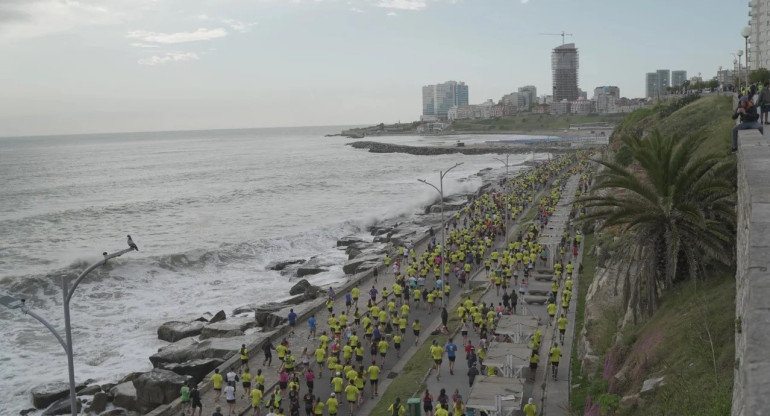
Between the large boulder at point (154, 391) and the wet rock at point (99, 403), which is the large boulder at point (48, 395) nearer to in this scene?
the wet rock at point (99, 403)

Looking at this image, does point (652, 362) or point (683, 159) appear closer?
point (652, 362)

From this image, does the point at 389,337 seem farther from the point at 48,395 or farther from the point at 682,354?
the point at 682,354

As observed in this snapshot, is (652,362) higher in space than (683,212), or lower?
lower

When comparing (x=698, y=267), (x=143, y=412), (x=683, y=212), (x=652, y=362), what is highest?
(x=683, y=212)

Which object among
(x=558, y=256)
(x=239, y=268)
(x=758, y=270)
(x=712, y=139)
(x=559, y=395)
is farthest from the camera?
(x=239, y=268)

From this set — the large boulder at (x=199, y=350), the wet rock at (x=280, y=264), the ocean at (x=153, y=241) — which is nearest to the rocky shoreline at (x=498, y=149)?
the ocean at (x=153, y=241)

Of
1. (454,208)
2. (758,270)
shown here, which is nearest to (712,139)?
(758,270)

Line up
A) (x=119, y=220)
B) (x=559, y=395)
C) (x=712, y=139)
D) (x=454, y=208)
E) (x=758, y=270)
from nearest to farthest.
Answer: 1. (x=758, y=270)
2. (x=559, y=395)
3. (x=712, y=139)
4. (x=454, y=208)
5. (x=119, y=220)

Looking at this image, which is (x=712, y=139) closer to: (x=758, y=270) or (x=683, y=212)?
(x=683, y=212)
